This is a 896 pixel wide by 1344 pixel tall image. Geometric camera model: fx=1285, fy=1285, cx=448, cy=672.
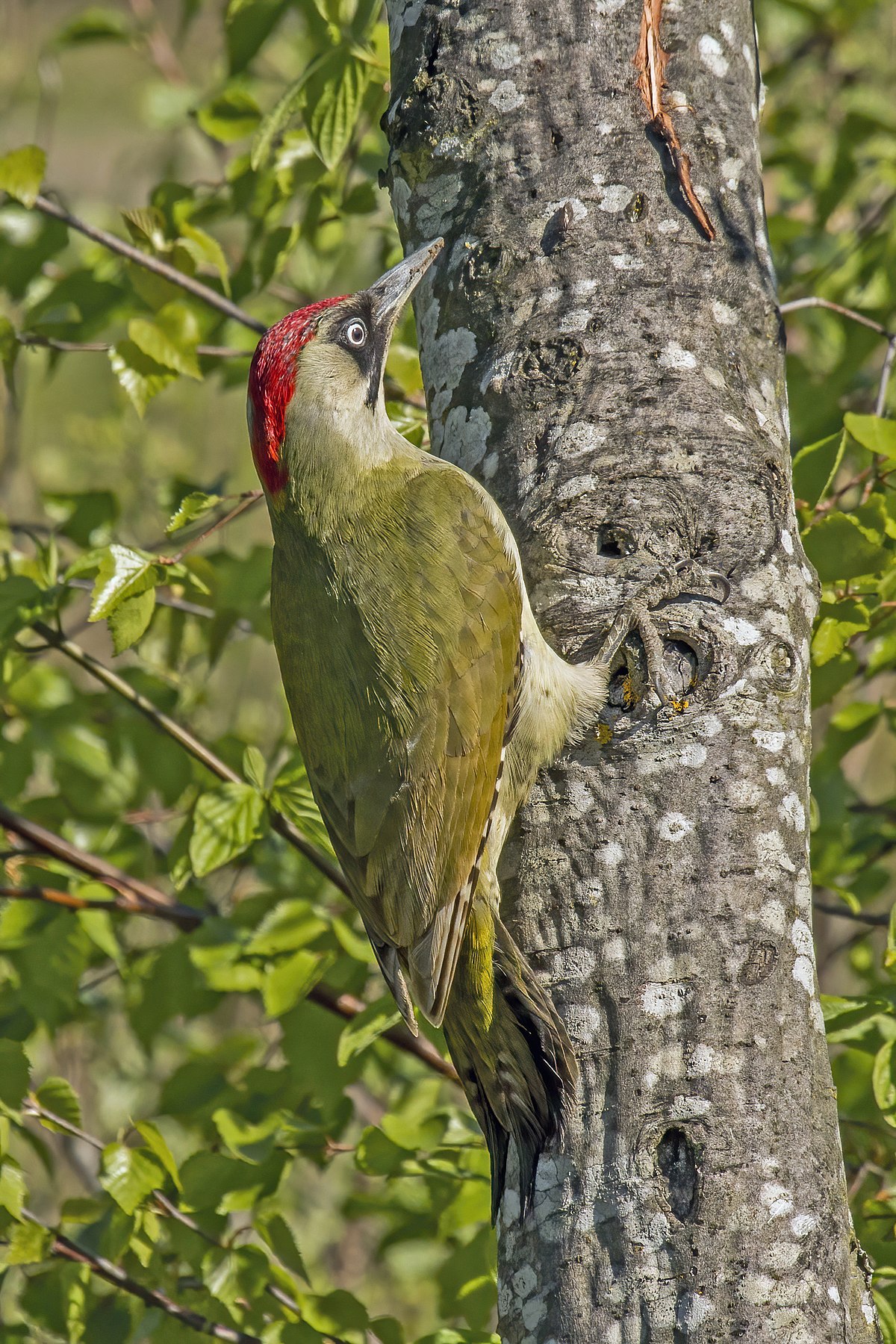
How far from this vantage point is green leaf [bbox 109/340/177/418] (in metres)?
3.36

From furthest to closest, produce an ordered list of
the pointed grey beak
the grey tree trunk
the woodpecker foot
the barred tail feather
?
the pointed grey beak < the woodpecker foot < the barred tail feather < the grey tree trunk

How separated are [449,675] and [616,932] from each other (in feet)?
2.74

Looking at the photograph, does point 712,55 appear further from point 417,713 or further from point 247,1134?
point 247,1134

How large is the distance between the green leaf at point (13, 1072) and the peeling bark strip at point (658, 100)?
2.26 m

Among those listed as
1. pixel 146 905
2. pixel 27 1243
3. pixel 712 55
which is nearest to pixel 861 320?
pixel 712 55

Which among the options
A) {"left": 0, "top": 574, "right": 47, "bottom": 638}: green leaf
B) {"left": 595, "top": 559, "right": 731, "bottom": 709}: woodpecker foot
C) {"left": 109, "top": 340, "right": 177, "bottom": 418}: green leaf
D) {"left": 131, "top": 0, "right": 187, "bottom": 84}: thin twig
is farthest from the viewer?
{"left": 131, "top": 0, "right": 187, "bottom": 84}: thin twig

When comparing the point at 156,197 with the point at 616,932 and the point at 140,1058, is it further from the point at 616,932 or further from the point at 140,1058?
the point at 140,1058

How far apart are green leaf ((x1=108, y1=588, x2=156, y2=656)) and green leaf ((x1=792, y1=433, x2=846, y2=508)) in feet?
4.90

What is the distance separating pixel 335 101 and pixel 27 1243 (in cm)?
270

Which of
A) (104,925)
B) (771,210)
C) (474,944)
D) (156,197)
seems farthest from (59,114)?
(474,944)

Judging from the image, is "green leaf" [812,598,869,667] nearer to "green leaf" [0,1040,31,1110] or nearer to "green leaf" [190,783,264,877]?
"green leaf" [190,783,264,877]

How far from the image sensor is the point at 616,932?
2.13 m

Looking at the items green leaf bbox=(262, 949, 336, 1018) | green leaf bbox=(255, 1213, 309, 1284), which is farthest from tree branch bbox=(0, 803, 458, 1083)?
green leaf bbox=(255, 1213, 309, 1284)

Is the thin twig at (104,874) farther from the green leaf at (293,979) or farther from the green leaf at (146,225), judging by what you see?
the green leaf at (146,225)
